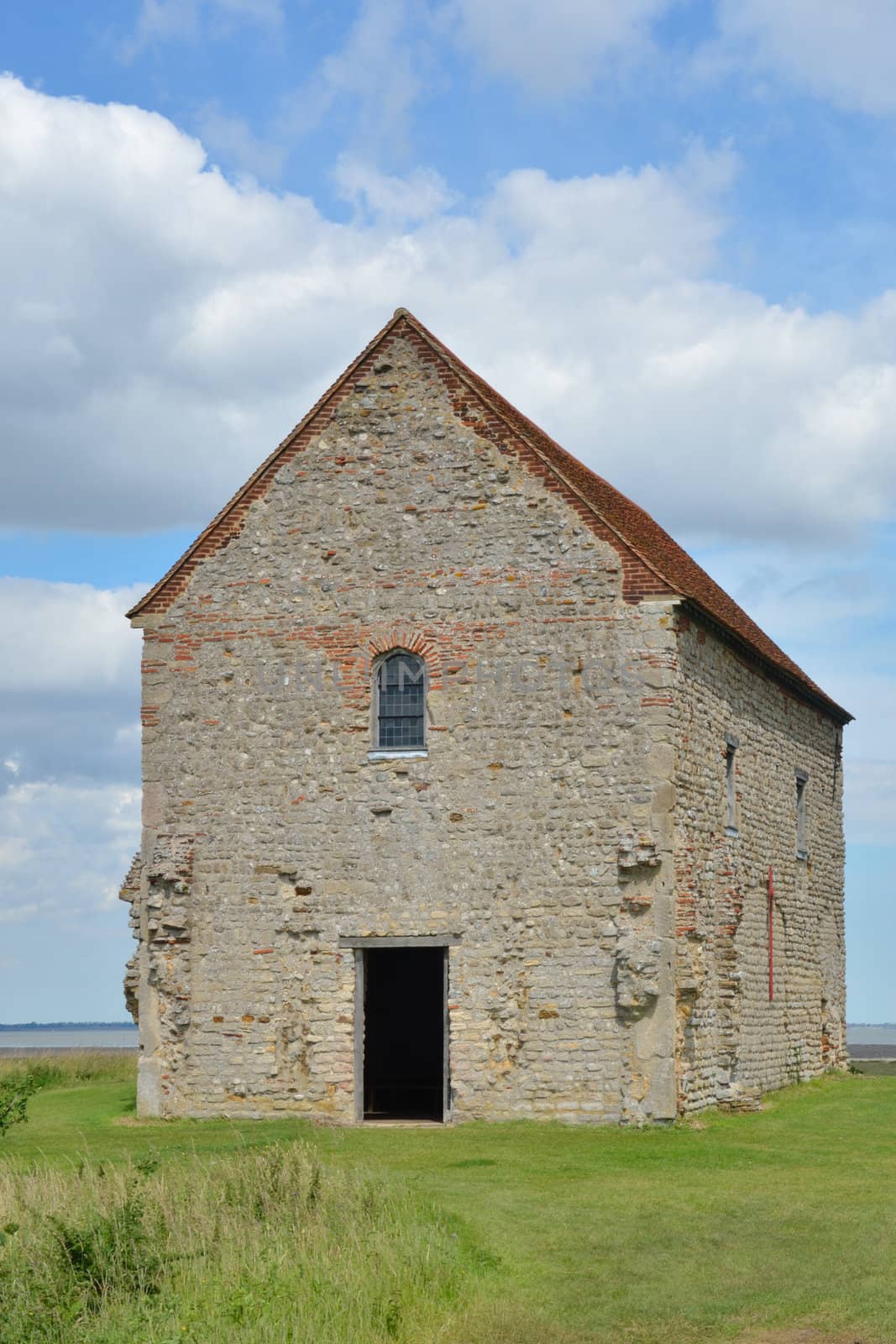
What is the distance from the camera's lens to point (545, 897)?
20.8m

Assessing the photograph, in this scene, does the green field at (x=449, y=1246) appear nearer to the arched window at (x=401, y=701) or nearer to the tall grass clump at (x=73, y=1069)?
the arched window at (x=401, y=701)

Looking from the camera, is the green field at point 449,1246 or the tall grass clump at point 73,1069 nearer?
the green field at point 449,1246

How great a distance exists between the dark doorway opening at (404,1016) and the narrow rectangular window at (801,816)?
6.46 meters

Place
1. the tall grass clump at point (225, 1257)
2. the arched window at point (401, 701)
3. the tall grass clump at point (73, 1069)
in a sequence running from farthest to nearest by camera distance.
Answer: the tall grass clump at point (73, 1069) → the arched window at point (401, 701) → the tall grass clump at point (225, 1257)

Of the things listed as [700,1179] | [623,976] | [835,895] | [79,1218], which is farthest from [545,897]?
[835,895]

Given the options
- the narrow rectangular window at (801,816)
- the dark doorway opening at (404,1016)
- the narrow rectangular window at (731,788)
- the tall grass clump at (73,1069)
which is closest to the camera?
the narrow rectangular window at (731,788)

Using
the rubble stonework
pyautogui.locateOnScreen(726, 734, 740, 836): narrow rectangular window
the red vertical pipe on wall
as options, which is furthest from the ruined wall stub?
the red vertical pipe on wall

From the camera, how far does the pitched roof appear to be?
21.2 metres

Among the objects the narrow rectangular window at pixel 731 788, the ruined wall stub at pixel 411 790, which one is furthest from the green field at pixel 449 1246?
the narrow rectangular window at pixel 731 788

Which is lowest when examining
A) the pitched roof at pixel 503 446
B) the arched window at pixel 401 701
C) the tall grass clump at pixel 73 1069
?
the tall grass clump at pixel 73 1069

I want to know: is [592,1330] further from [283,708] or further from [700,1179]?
[283,708]

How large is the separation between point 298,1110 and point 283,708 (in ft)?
17.2

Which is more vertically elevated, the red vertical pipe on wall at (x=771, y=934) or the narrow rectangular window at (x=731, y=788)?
the narrow rectangular window at (x=731, y=788)

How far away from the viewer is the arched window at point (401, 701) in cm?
2188
